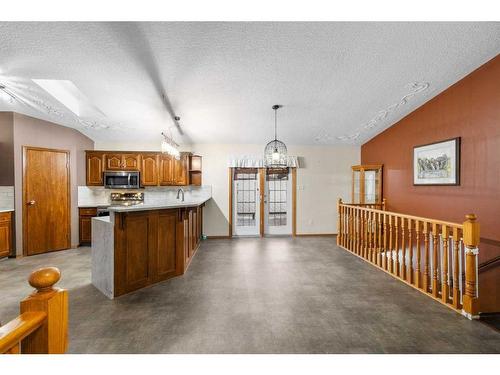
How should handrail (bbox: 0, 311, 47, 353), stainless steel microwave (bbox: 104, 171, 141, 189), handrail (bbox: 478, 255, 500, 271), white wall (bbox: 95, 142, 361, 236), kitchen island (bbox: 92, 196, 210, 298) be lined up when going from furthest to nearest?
white wall (bbox: 95, 142, 361, 236) < stainless steel microwave (bbox: 104, 171, 141, 189) < handrail (bbox: 478, 255, 500, 271) < kitchen island (bbox: 92, 196, 210, 298) < handrail (bbox: 0, 311, 47, 353)

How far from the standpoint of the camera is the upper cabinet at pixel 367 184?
5680mm

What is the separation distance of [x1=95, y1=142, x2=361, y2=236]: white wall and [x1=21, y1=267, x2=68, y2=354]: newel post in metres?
5.43

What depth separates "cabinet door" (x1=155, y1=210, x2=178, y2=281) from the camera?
126 inches

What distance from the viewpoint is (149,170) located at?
224 inches

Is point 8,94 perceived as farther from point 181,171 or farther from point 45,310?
point 45,310

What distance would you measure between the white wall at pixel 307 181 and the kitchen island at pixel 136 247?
271 cm

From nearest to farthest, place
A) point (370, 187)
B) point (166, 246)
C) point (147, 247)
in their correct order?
point (147, 247)
point (166, 246)
point (370, 187)

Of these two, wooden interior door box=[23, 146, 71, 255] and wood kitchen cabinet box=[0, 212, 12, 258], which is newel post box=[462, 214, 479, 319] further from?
wood kitchen cabinet box=[0, 212, 12, 258]

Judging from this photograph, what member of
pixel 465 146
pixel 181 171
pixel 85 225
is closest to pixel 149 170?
pixel 181 171

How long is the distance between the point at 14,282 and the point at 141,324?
94.1 inches

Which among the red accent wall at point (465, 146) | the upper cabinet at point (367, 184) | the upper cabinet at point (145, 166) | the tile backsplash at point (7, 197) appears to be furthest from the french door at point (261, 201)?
the tile backsplash at point (7, 197)

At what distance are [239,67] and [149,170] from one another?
140 inches

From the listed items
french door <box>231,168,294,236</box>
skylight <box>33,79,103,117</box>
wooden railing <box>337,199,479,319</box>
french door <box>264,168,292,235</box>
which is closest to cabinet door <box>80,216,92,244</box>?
skylight <box>33,79,103,117</box>
